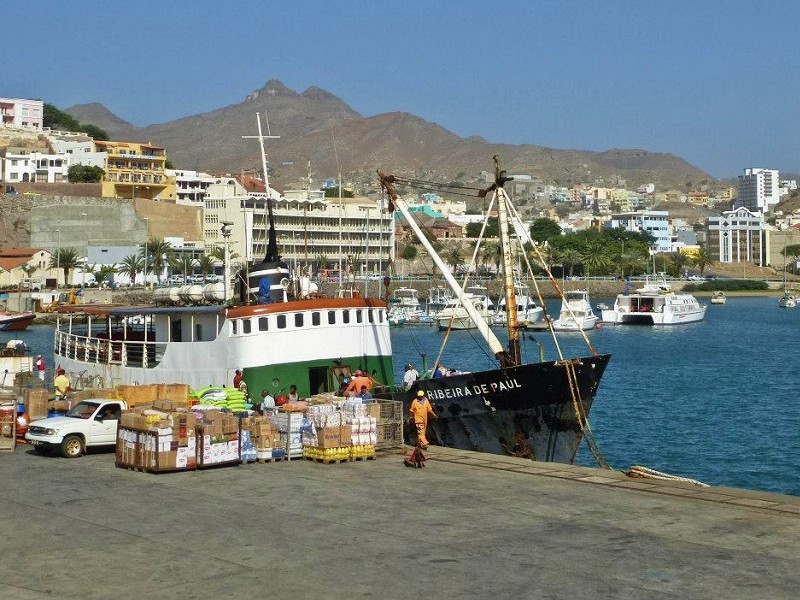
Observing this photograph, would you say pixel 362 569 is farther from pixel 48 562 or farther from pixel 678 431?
pixel 678 431

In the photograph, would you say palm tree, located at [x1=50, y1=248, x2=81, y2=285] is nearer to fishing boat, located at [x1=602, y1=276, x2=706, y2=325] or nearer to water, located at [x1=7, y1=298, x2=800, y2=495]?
water, located at [x1=7, y1=298, x2=800, y2=495]

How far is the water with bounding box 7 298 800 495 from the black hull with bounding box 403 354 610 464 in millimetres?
7955

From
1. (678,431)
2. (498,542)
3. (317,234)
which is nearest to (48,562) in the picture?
(498,542)

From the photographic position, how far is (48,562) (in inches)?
Result: 633

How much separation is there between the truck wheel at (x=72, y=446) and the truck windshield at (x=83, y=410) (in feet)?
2.02

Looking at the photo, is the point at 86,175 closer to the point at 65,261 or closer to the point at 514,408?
the point at 65,261

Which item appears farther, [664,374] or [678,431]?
[664,374]

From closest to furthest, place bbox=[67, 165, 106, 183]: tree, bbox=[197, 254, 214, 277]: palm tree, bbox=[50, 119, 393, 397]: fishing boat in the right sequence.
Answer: bbox=[50, 119, 393, 397]: fishing boat → bbox=[197, 254, 214, 277]: palm tree → bbox=[67, 165, 106, 183]: tree

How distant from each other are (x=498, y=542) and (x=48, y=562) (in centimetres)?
628

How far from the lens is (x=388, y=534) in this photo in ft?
57.9

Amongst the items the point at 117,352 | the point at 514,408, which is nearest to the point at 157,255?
the point at 117,352

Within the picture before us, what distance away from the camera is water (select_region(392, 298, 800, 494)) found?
39531 millimetres

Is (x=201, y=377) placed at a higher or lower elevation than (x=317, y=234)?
lower

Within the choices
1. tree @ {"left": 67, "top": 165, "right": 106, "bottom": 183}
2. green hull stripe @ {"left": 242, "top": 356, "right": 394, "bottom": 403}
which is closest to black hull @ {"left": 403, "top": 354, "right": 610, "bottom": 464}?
green hull stripe @ {"left": 242, "top": 356, "right": 394, "bottom": 403}
